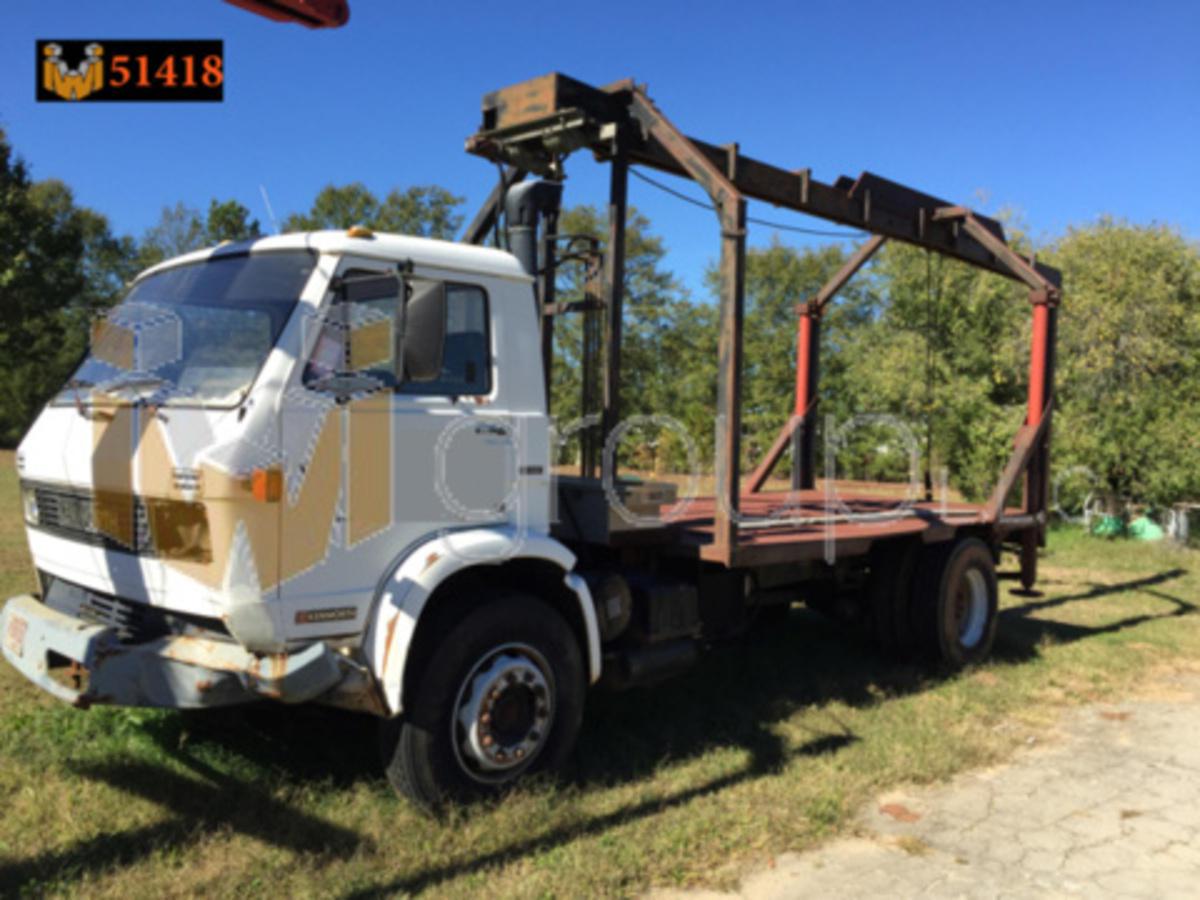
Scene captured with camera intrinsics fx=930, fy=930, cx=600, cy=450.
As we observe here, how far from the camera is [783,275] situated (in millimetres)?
36375

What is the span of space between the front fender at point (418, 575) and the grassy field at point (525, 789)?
700mm

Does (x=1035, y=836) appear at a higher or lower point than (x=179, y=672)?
lower

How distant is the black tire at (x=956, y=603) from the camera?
6.93 meters

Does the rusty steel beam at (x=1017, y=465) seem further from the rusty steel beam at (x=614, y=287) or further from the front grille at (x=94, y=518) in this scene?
the front grille at (x=94, y=518)

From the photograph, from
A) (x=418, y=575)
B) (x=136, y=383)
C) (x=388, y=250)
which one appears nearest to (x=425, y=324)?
(x=388, y=250)

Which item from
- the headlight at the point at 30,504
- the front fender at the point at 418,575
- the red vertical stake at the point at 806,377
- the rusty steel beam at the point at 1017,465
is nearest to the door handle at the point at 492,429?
the front fender at the point at 418,575

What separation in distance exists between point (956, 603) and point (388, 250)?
5243 mm

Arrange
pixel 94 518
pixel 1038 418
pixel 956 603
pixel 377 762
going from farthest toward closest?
1. pixel 1038 418
2. pixel 956 603
3. pixel 377 762
4. pixel 94 518

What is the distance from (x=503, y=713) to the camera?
4.27 meters

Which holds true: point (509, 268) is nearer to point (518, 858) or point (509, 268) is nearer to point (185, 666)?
point (185, 666)

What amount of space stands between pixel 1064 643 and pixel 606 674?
5.19m

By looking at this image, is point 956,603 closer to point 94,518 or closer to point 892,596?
point 892,596

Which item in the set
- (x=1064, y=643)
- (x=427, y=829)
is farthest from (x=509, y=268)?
(x=1064, y=643)

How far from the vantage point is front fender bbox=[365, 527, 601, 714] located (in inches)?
149
